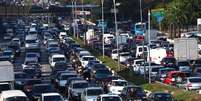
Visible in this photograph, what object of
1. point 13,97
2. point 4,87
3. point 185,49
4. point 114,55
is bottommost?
point 114,55

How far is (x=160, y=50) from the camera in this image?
245 ft

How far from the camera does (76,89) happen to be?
155 ft

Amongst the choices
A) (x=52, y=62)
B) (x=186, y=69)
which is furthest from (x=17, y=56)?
A: (x=186, y=69)

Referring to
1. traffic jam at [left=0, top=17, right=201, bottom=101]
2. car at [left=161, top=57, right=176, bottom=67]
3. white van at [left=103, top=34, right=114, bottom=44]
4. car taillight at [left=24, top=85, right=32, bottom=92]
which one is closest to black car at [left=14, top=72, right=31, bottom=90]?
traffic jam at [left=0, top=17, right=201, bottom=101]

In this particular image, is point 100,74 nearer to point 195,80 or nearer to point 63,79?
point 63,79

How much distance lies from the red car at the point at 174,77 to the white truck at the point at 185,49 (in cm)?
1688

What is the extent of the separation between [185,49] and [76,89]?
2781 centimetres

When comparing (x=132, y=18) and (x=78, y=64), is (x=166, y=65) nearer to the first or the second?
(x=78, y=64)

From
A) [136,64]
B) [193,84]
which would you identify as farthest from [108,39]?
[193,84]

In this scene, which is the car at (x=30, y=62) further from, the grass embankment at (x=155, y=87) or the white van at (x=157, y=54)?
the white van at (x=157, y=54)

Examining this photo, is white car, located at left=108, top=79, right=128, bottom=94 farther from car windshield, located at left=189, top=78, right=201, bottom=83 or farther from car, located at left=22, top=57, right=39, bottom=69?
car, located at left=22, top=57, right=39, bottom=69

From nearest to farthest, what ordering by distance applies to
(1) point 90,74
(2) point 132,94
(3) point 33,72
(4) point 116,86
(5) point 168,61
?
(2) point 132,94
(4) point 116,86
(3) point 33,72
(1) point 90,74
(5) point 168,61

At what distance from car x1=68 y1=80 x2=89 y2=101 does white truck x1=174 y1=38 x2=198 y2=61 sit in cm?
2640

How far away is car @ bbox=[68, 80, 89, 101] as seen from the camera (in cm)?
4660
